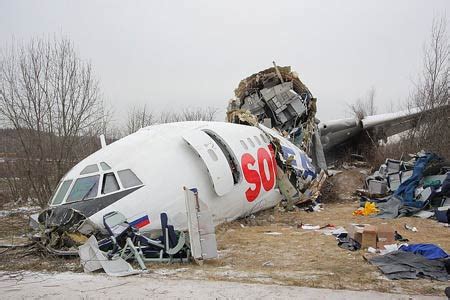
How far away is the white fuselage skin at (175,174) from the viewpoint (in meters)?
8.75

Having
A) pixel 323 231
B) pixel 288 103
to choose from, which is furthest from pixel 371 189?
pixel 323 231

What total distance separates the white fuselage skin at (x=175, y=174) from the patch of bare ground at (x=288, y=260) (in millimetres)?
701

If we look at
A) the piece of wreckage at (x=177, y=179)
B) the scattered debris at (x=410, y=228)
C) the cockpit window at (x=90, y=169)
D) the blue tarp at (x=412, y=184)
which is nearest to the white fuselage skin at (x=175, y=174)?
the piece of wreckage at (x=177, y=179)

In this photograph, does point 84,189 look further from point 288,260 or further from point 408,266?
point 408,266

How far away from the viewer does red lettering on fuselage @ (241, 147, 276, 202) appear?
11.4 metres

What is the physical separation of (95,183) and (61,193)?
96cm

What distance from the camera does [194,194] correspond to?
7.94 metres

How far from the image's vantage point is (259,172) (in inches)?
471

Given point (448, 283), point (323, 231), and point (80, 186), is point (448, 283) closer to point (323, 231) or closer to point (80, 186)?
point (323, 231)

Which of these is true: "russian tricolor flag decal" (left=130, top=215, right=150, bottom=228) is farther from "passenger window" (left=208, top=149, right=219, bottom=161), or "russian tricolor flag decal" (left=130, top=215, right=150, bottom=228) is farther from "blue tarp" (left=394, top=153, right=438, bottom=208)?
"blue tarp" (left=394, top=153, right=438, bottom=208)

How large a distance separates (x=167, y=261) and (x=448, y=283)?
4.51 m

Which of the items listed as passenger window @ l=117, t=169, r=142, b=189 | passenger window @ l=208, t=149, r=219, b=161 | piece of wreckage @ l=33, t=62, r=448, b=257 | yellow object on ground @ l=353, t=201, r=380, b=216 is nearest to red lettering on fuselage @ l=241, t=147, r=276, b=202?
piece of wreckage @ l=33, t=62, r=448, b=257

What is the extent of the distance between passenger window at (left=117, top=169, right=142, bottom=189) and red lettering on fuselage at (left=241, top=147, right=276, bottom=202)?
3233 millimetres

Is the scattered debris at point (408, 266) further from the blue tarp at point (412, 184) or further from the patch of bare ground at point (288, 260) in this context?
the blue tarp at point (412, 184)
